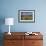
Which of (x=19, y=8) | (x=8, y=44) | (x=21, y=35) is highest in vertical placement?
(x=19, y=8)

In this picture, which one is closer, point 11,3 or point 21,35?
point 21,35

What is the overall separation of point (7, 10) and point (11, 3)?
0.92ft

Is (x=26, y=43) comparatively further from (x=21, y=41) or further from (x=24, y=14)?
(x=24, y=14)

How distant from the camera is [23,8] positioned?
4.66 m

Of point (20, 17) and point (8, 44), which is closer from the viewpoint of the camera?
point (8, 44)

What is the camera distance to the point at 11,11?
4672 mm

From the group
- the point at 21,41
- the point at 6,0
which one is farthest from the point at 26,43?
the point at 6,0

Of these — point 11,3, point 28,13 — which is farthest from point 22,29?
point 11,3

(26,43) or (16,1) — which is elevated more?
(16,1)

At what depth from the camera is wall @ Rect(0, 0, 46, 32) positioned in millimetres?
4656

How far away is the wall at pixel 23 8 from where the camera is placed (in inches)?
183

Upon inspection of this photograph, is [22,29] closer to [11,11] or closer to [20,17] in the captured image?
[20,17]

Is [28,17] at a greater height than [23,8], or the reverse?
[23,8]

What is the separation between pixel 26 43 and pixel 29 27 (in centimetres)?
76
